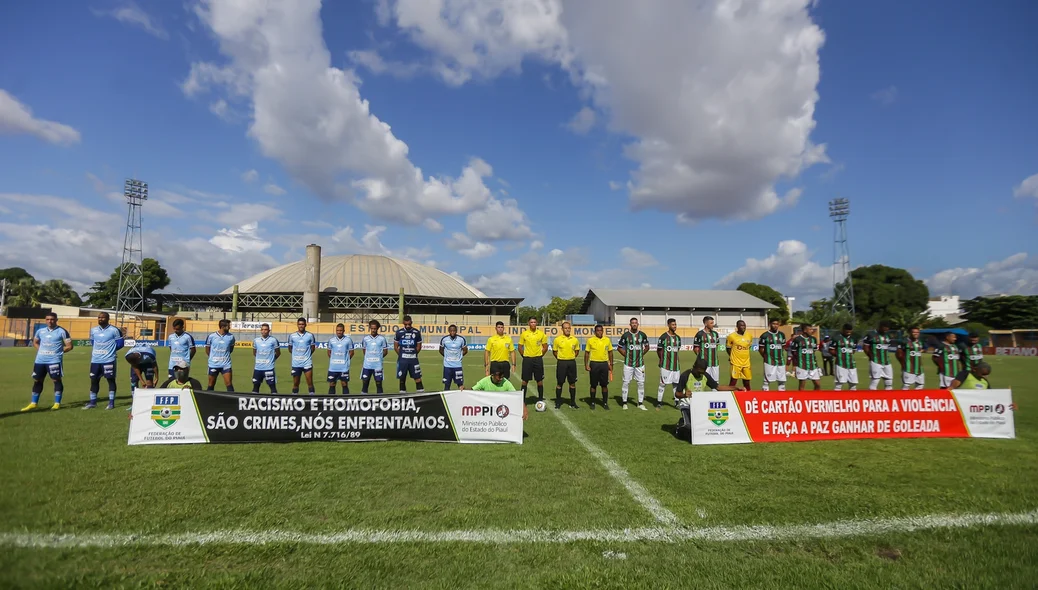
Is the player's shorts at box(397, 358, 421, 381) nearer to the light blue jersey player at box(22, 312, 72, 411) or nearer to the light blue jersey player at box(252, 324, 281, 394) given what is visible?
the light blue jersey player at box(252, 324, 281, 394)

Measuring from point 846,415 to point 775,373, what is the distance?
14.7ft

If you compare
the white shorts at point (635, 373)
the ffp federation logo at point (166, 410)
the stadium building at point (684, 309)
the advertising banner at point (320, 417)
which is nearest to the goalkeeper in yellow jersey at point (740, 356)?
the white shorts at point (635, 373)

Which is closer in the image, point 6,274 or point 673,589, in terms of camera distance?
point 673,589

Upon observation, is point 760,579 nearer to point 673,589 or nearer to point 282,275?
point 673,589

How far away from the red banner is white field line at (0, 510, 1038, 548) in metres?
2.96

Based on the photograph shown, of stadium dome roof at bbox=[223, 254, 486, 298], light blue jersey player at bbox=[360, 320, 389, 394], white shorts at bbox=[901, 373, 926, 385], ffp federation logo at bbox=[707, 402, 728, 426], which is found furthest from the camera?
stadium dome roof at bbox=[223, 254, 486, 298]

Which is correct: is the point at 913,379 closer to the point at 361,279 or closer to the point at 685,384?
the point at 685,384

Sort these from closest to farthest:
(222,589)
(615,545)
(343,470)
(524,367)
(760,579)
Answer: (222,589) → (760,579) → (615,545) → (343,470) → (524,367)

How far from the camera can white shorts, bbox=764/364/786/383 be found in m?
11.7

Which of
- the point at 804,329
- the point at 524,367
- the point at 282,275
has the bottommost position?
the point at 524,367

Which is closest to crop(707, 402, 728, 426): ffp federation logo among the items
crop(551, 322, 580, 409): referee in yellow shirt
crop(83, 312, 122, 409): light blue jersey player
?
crop(551, 322, 580, 409): referee in yellow shirt

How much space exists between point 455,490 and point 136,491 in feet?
10.9

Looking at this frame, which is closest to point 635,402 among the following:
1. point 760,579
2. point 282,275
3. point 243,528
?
point 760,579

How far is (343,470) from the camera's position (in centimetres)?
581
